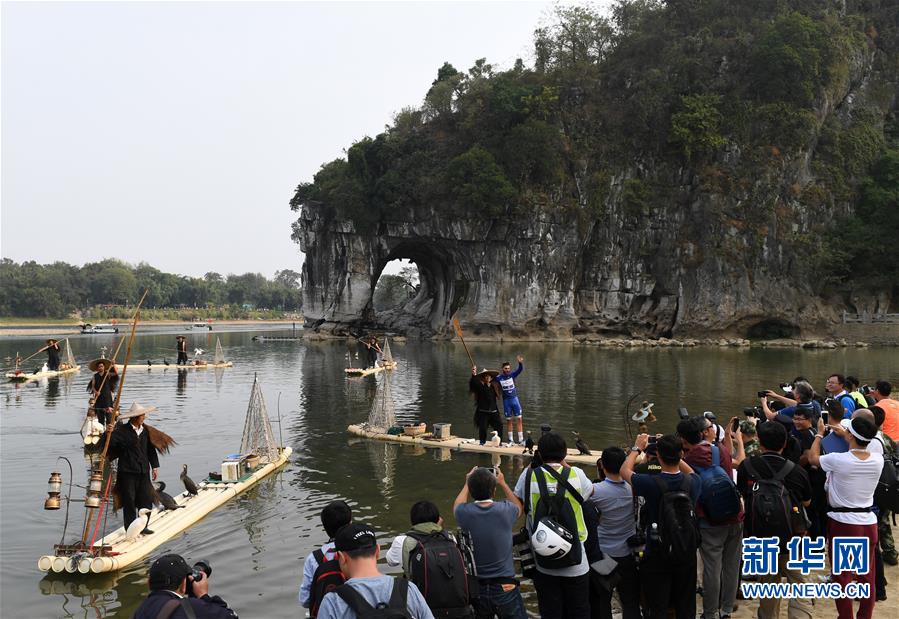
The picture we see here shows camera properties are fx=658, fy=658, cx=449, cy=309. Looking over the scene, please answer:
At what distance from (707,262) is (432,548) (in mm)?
54487

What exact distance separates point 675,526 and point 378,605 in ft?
8.87

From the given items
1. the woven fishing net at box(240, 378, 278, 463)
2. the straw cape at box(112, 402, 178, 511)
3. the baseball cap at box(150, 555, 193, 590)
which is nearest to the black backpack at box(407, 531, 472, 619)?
the baseball cap at box(150, 555, 193, 590)

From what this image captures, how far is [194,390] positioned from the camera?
25.5 m

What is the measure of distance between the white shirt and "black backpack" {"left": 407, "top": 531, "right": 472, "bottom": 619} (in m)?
3.48

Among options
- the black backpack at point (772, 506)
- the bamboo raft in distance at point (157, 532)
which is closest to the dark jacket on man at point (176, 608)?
the black backpack at point (772, 506)

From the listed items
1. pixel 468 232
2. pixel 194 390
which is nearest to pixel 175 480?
pixel 194 390

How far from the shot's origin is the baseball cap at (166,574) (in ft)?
12.2

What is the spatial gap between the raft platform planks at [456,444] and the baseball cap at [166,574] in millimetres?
9651

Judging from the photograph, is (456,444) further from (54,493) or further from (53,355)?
(53,355)

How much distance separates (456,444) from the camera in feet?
48.3

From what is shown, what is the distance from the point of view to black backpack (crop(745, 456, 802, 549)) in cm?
545

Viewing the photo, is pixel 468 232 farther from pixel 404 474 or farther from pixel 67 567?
pixel 67 567

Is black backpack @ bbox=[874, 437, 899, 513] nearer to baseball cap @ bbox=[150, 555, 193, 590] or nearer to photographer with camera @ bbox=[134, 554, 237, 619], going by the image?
photographer with camera @ bbox=[134, 554, 237, 619]

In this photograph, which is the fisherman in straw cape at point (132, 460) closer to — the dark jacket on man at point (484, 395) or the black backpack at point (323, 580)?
the black backpack at point (323, 580)
